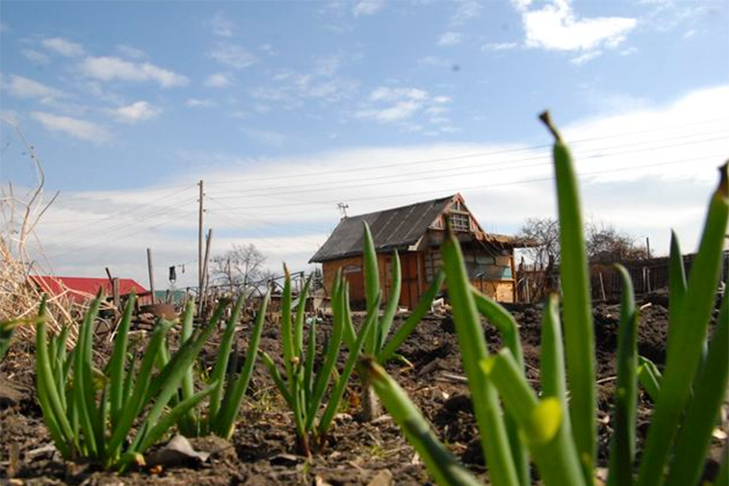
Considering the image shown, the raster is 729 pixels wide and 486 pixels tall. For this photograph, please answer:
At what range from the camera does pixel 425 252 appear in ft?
80.0

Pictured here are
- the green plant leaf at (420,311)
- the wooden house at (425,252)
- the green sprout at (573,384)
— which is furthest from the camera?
the wooden house at (425,252)

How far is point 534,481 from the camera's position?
152 cm

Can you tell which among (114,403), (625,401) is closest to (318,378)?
(114,403)

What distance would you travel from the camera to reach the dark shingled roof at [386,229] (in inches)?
982

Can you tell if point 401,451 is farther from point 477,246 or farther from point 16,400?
point 477,246

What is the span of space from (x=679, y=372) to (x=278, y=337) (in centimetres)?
406

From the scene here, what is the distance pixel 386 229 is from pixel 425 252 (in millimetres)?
3034

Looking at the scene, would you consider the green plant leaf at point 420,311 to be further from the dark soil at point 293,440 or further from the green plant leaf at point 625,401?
the green plant leaf at point 625,401

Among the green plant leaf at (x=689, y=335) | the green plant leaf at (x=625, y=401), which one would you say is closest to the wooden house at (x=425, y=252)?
the green plant leaf at (x=625, y=401)

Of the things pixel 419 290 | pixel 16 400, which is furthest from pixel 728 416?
pixel 419 290

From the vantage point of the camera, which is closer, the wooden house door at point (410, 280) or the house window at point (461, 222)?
the wooden house door at point (410, 280)

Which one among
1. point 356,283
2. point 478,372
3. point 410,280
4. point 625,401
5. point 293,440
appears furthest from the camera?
point 356,283

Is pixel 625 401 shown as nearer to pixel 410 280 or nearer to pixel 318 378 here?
pixel 318 378

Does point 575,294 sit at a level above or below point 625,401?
above
